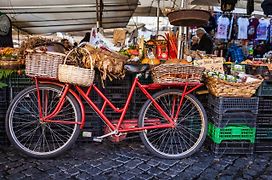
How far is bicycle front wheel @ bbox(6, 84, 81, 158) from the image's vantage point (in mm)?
3189

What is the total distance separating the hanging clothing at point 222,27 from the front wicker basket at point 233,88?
13.1 ft

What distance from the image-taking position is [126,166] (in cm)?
310

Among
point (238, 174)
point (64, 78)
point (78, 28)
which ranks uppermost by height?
point (78, 28)

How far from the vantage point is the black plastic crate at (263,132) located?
11.6 ft

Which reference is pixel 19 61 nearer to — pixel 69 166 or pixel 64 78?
pixel 64 78

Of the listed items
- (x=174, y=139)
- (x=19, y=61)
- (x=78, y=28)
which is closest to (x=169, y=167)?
(x=174, y=139)

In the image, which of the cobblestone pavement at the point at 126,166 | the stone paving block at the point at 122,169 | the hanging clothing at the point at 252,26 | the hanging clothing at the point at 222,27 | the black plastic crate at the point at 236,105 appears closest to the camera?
the cobblestone pavement at the point at 126,166

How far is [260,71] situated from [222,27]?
367 cm

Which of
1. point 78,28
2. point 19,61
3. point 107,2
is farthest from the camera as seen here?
point 78,28

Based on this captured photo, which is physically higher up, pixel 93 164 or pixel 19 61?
pixel 19 61

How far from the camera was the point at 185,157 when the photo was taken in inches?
131

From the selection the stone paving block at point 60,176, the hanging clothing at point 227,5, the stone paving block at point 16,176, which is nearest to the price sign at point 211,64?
the stone paving block at point 60,176

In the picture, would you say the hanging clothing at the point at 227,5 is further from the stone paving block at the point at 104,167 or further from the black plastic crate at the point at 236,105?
the stone paving block at the point at 104,167

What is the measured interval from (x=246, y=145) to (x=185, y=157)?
30.0 inches
